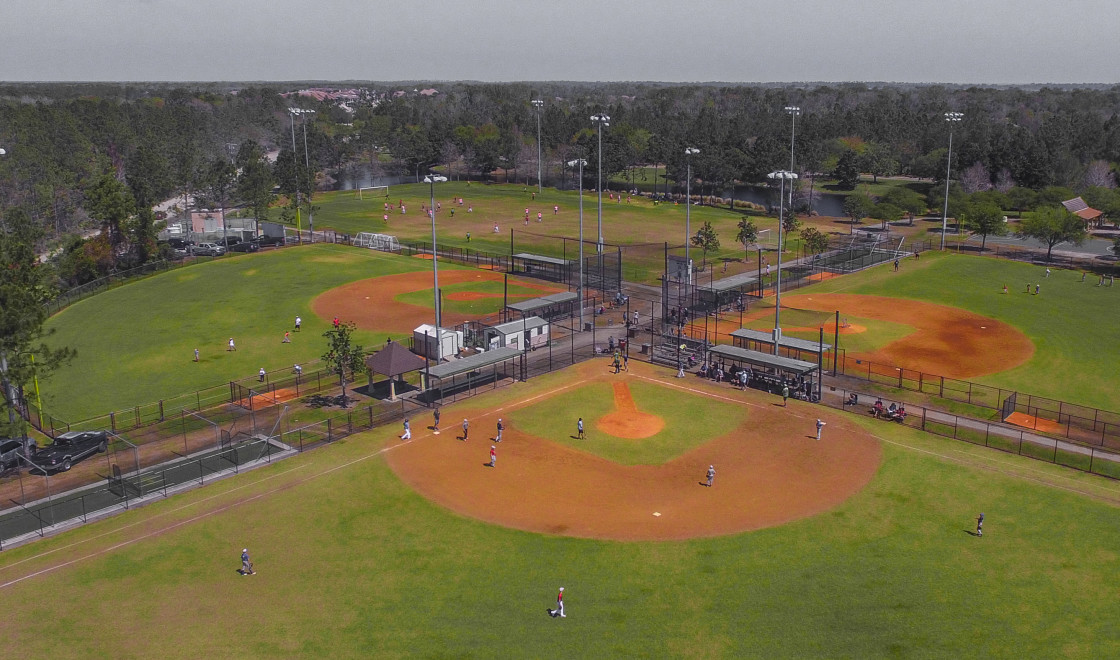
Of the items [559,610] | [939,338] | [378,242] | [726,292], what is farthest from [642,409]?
[378,242]

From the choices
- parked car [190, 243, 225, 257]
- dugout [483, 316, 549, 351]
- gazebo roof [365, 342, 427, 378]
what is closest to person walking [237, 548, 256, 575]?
gazebo roof [365, 342, 427, 378]

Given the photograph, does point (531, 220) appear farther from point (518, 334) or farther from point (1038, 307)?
point (1038, 307)

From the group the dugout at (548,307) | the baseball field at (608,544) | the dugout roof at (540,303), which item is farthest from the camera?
the dugout at (548,307)

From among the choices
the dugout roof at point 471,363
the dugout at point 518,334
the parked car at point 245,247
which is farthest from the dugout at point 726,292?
the parked car at point 245,247

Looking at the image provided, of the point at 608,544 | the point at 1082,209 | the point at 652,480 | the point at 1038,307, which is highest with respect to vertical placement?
the point at 1082,209

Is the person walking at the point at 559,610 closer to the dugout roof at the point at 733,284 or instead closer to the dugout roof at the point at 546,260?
the dugout roof at the point at 733,284

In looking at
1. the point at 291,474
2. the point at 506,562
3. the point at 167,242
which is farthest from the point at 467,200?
the point at 506,562
